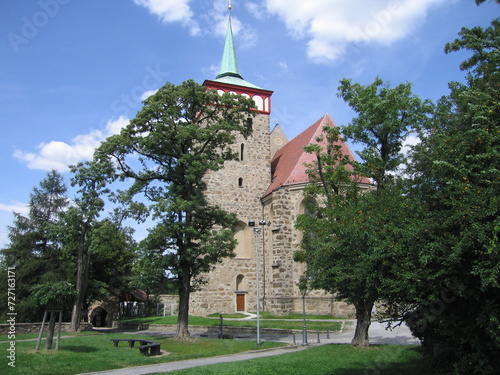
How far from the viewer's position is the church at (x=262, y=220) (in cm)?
2516

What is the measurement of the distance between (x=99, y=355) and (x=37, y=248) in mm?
19267

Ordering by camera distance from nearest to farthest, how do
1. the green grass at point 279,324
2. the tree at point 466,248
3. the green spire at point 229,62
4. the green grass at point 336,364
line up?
the tree at point 466,248
the green grass at point 336,364
the green grass at point 279,324
the green spire at point 229,62

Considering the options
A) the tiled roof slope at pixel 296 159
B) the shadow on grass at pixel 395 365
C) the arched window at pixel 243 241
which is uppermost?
the tiled roof slope at pixel 296 159

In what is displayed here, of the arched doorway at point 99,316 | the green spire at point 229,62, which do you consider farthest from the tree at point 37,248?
the green spire at point 229,62

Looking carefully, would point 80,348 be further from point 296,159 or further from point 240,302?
point 296,159

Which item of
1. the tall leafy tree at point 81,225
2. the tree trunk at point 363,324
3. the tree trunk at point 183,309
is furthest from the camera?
the tall leafy tree at point 81,225

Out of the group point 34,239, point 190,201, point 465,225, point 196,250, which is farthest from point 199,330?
point 465,225

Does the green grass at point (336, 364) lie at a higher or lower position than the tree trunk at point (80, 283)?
lower

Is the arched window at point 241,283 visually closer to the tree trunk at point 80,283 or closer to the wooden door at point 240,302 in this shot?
the wooden door at point 240,302

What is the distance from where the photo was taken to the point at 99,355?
12641 mm

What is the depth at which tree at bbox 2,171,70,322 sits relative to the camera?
85.7ft

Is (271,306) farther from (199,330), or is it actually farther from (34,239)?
(34,239)

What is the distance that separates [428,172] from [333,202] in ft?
19.8

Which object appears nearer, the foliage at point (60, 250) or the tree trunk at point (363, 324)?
the tree trunk at point (363, 324)
